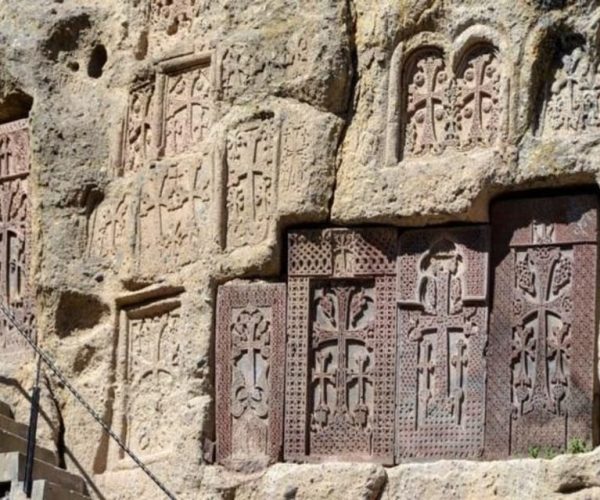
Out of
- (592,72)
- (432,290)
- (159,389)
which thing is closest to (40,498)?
(159,389)

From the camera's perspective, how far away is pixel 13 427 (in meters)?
13.6

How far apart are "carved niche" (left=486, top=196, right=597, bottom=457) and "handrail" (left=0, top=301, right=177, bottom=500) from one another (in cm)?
194

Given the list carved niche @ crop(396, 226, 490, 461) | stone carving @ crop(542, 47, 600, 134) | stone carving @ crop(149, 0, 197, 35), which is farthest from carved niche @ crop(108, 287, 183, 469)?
stone carving @ crop(542, 47, 600, 134)

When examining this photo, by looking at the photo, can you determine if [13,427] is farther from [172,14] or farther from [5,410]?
[172,14]

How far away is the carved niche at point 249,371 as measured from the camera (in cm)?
1327

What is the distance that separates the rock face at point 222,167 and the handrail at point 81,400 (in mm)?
107

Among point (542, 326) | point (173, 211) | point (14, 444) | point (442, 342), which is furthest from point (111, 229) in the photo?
point (542, 326)

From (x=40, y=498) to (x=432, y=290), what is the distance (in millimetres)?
2523

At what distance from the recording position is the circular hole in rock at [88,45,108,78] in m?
14.6

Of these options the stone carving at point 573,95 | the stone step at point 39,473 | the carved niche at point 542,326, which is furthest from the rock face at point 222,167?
the stone step at point 39,473

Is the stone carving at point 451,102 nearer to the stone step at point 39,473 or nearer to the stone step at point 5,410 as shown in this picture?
the stone step at point 39,473

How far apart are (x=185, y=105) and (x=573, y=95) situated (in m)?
2.60

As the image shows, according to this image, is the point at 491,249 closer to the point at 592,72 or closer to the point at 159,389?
the point at 592,72

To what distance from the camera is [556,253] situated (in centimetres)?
1267
